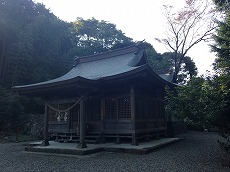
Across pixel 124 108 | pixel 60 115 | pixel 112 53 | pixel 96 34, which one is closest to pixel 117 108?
pixel 124 108

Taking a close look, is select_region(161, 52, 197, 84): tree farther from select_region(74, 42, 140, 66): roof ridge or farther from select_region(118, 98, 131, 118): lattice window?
select_region(118, 98, 131, 118): lattice window

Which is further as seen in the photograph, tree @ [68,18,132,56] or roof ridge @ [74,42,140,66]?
tree @ [68,18,132,56]

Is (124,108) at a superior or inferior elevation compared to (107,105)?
inferior

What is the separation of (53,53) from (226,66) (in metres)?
25.9

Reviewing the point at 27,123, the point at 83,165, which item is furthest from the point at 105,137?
the point at 27,123

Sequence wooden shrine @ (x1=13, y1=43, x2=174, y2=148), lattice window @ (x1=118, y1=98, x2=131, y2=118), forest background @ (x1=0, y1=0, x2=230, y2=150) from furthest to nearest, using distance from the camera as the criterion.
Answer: lattice window @ (x1=118, y1=98, x2=131, y2=118)
wooden shrine @ (x1=13, y1=43, x2=174, y2=148)
forest background @ (x1=0, y1=0, x2=230, y2=150)

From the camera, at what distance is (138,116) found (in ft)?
37.2

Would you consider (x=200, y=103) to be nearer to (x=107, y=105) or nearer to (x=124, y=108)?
(x=124, y=108)

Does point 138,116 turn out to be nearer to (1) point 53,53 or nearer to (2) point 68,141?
(2) point 68,141

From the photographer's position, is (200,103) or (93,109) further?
(93,109)

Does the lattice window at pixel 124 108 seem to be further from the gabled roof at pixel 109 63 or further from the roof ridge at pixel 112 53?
the roof ridge at pixel 112 53

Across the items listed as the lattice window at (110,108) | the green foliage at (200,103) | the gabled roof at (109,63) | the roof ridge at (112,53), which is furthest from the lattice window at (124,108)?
the roof ridge at (112,53)

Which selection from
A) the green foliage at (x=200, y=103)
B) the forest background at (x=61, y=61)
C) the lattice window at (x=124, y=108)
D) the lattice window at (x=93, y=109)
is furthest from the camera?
the lattice window at (x=93, y=109)

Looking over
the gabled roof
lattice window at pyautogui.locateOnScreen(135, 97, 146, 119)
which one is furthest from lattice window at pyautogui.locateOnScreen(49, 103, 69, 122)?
lattice window at pyautogui.locateOnScreen(135, 97, 146, 119)
